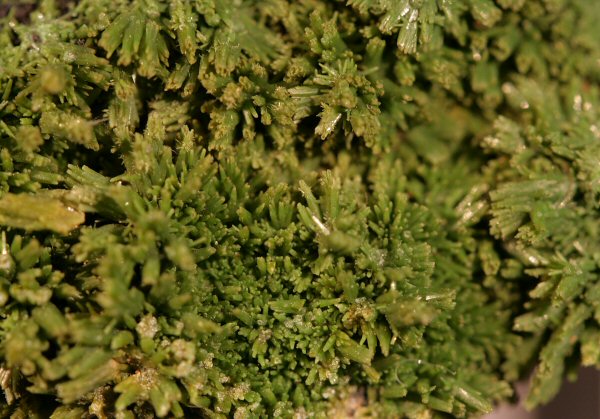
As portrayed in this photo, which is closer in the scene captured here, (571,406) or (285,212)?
(285,212)

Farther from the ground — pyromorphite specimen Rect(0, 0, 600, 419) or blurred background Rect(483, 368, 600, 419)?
pyromorphite specimen Rect(0, 0, 600, 419)

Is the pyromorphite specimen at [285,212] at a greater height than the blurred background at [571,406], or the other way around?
the pyromorphite specimen at [285,212]

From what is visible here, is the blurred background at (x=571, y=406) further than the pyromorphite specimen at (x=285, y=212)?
Yes

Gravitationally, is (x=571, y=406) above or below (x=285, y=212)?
below

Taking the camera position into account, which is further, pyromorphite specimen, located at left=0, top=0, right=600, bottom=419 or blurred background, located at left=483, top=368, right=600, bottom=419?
blurred background, located at left=483, top=368, right=600, bottom=419

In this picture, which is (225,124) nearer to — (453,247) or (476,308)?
(453,247)
